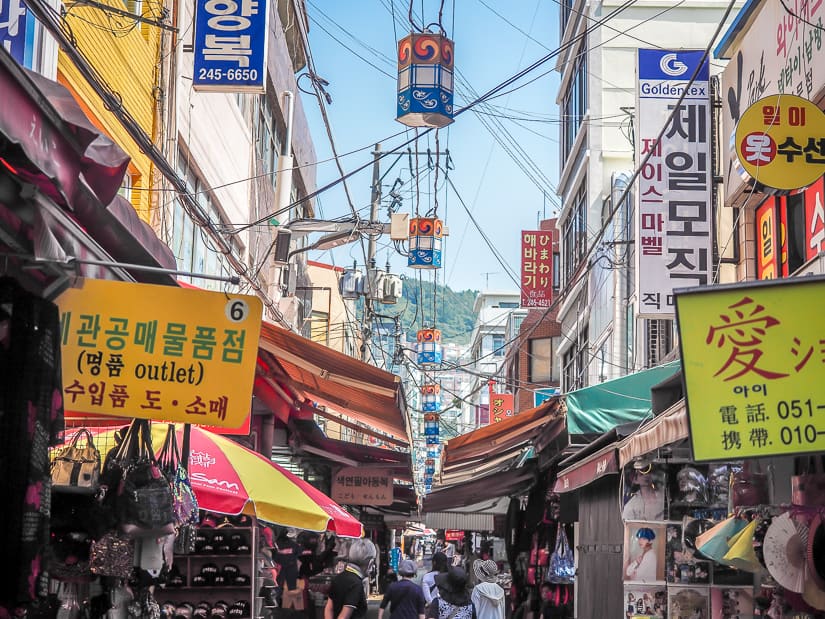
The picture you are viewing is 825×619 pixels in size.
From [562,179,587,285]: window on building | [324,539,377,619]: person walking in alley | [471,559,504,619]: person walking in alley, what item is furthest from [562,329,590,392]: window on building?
[324,539,377,619]: person walking in alley

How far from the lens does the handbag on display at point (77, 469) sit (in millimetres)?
7129

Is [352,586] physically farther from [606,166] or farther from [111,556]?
[606,166]

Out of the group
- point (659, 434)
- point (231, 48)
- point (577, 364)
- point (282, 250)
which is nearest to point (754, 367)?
point (659, 434)

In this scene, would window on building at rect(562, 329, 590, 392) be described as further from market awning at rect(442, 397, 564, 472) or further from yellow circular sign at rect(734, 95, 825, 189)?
yellow circular sign at rect(734, 95, 825, 189)

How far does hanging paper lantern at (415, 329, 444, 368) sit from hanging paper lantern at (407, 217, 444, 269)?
56.1ft

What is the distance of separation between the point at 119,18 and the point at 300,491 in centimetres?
607

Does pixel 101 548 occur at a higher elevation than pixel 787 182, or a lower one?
lower

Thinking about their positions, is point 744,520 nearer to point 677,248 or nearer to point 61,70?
point 677,248

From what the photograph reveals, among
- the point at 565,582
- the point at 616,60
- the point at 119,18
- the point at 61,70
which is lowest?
the point at 565,582

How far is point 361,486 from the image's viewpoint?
23.6m

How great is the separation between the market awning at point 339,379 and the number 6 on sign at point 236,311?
4339 millimetres

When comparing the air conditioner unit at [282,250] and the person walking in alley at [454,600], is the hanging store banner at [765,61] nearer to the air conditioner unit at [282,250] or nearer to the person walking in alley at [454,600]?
the person walking in alley at [454,600]

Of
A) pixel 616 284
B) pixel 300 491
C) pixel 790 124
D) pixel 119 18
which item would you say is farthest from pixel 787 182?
pixel 616 284

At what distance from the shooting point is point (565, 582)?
16297 millimetres
